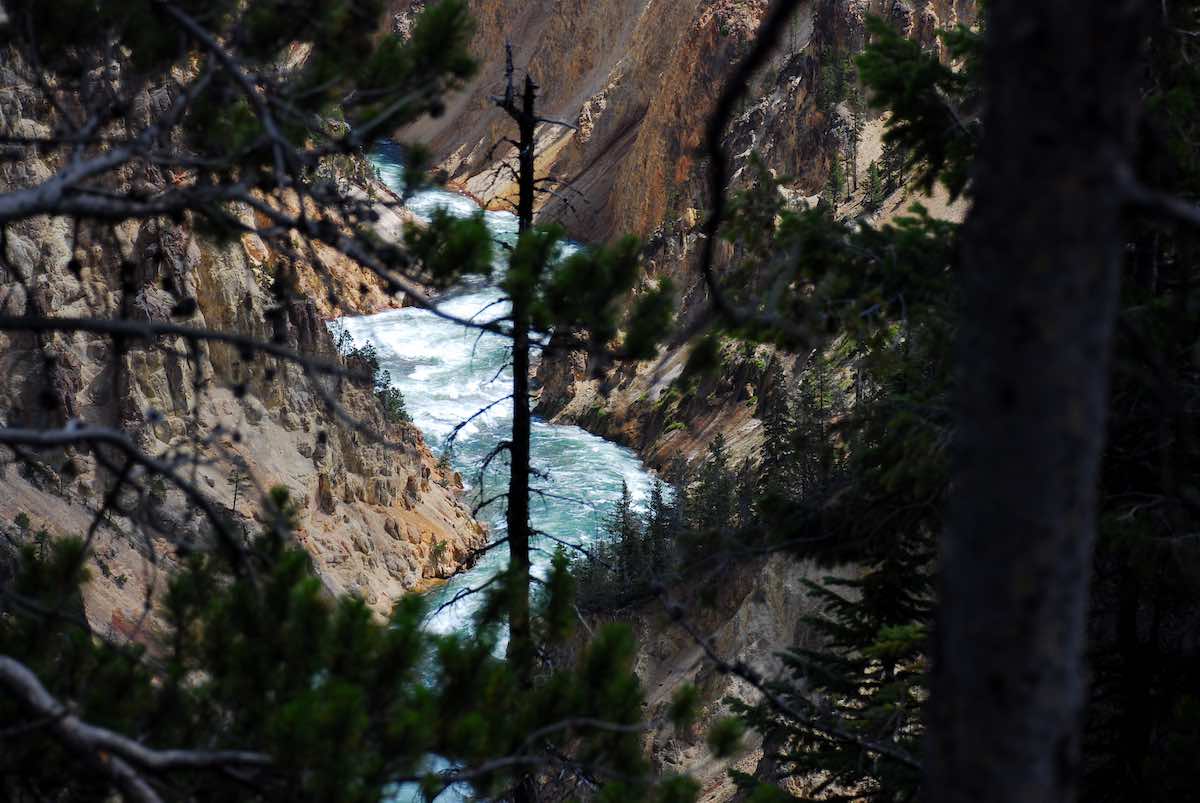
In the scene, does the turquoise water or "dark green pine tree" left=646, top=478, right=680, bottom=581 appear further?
the turquoise water

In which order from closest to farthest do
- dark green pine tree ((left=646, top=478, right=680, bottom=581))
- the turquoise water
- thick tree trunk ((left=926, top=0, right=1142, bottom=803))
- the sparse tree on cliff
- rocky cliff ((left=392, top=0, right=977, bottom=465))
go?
thick tree trunk ((left=926, top=0, right=1142, bottom=803))
the sparse tree on cliff
dark green pine tree ((left=646, top=478, right=680, bottom=581))
the turquoise water
rocky cliff ((left=392, top=0, right=977, bottom=465))

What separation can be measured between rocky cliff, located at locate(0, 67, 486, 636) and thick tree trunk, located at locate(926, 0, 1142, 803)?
2580 cm

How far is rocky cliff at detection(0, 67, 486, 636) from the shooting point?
29.5m

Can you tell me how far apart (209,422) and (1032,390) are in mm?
36085

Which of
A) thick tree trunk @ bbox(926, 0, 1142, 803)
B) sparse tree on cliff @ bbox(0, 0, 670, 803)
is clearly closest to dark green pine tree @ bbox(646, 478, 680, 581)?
sparse tree on cliff @ bbox(0, 0, 670, 803)

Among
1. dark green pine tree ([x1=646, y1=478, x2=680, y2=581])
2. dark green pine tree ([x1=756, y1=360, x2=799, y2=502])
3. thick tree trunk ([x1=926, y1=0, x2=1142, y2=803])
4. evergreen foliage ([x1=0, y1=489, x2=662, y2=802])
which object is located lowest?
dark green pine tree ([x1=646, y1=478, x2=680, y2=581])

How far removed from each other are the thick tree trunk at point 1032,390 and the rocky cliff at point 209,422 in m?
25.8

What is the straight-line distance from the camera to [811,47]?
7169 cm

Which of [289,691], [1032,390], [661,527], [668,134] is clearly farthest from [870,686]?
[668,134]

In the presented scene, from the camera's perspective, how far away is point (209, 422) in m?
36.1

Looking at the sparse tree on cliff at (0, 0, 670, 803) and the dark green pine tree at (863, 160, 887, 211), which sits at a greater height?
the dark green pine tree at (863, 160, 887, 211)

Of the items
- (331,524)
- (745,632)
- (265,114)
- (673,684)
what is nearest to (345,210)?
(265,114)

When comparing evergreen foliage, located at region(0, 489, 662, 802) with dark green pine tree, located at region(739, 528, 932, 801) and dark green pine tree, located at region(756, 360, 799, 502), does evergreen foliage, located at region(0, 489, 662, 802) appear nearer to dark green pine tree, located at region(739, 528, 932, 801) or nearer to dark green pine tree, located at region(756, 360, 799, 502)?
dark green pine tree, located at region(739, 528, 932, 801)

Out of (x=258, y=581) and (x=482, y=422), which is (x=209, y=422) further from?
(x=258, y=581)
